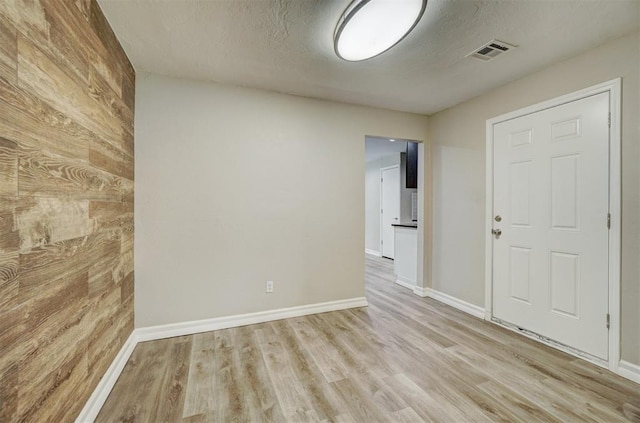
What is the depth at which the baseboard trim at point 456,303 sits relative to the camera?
9.72 feet

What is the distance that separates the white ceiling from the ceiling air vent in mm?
51

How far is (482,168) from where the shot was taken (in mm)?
2953

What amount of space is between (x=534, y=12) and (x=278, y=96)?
2152 mm

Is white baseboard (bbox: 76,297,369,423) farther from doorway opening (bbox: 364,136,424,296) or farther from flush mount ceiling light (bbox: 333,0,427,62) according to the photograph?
flush mount ceiling light (bbox: 333,0,427,62)

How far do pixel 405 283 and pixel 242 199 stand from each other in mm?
2771

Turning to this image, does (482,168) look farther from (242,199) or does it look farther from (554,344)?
(242,199)

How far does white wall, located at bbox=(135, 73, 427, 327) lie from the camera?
8.01ft

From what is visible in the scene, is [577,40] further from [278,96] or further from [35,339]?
[35,339]

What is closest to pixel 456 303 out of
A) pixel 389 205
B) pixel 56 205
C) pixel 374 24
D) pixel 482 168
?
pixel 482 168

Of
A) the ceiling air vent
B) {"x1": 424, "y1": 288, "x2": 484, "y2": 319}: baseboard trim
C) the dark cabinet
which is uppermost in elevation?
the ceiling air vent

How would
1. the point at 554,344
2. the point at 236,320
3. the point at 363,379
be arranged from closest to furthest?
the point at 363,379 < the point at 554,344 < the point at 236,320

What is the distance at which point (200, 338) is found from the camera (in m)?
2.44

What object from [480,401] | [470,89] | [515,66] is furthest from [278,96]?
[480,401]

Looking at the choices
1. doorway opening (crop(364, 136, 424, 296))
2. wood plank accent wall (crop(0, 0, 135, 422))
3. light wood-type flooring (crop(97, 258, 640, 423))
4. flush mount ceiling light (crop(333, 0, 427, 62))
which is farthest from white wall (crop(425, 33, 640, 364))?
wood plank accent wall (crop(0, 0, 135, 422))
